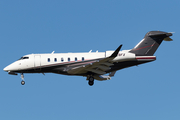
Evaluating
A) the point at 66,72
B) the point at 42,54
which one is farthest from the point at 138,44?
the point at 42,54

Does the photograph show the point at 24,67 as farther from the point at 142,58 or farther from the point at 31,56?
the point at 142,58

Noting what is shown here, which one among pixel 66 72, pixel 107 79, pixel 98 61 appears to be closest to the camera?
pixel 98 61

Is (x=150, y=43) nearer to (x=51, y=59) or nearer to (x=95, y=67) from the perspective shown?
(x=95, y=67)

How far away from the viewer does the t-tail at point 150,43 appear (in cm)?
3014

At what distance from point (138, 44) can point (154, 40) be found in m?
1.74

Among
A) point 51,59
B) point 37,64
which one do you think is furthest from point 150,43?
point 37,64

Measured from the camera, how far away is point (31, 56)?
30.0 meters

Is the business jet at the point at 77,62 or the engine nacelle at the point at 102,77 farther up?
the business jet at the point at 77,62

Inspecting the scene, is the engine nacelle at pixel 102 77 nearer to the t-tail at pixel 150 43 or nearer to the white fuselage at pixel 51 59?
the white fuselage at pixel 51 59

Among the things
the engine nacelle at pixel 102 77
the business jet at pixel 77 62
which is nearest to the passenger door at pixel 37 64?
the business jet at pixel 77 62

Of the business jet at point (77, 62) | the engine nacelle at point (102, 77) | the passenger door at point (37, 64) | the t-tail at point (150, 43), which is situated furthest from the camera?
the engine nacelle at point (102, 77)

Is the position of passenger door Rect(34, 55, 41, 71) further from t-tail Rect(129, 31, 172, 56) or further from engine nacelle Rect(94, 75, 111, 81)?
t-tail Rect(129, 31, 172, 56)

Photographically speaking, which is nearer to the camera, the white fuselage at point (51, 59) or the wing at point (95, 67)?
the wing at point (95, 67)

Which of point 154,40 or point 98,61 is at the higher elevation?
point 154,40
